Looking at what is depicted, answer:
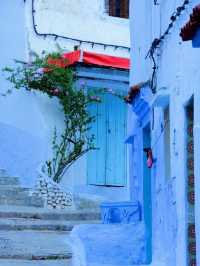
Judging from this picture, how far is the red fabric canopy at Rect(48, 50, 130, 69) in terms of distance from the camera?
47.0ft

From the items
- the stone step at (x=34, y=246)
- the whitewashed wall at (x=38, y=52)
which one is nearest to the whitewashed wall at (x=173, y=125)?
the stone step at (x=34, y=246)

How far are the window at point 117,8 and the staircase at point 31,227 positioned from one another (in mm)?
4806

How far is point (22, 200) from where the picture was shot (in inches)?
531

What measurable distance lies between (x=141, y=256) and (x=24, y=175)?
19.7 feet

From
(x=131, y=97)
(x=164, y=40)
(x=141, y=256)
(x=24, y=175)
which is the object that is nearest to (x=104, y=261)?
(x=141, y=256)

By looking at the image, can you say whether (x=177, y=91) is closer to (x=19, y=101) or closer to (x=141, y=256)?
(x=141, y=256)

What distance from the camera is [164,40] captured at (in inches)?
326

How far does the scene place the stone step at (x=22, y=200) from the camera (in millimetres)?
13250

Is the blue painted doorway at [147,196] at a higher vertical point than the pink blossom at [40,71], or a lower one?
lower

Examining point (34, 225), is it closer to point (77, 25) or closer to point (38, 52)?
point (38, 52)

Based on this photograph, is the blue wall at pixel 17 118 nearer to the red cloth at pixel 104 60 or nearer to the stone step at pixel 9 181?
the stone step at pixel 9 181

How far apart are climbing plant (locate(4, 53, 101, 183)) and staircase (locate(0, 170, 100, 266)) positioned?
3.53 ft

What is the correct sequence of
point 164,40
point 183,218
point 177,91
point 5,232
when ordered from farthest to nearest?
1. point 5,232
2. point 164,40
3. point 177,91
4. point 183,218

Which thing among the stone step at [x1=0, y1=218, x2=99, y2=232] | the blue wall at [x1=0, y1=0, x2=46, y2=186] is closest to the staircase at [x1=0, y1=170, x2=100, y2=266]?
the stone step at [x1=0, y1=218, x2=99, y2=232]
